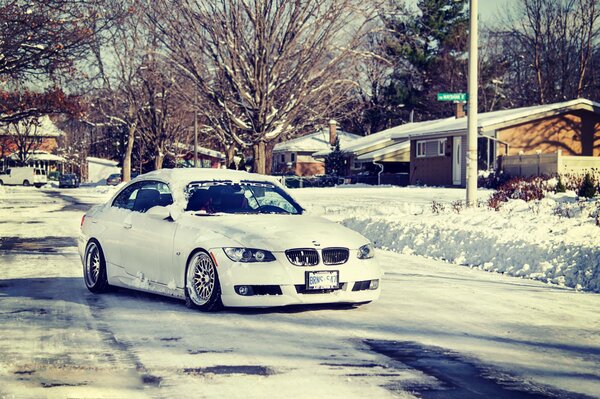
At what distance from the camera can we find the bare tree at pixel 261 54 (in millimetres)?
28984

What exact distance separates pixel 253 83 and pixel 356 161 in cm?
4340

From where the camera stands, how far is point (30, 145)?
104500mm

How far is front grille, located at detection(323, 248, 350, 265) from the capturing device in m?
9.48

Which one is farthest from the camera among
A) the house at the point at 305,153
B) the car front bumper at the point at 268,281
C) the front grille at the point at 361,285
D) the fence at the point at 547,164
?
the house at the point at 305,153

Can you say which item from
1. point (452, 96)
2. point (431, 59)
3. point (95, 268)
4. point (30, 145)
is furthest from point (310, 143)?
point (95, 268)

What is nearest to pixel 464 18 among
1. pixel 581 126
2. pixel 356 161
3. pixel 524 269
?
pixel 356 161

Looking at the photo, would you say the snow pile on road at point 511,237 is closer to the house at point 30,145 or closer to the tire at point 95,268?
the tire at point 95,268

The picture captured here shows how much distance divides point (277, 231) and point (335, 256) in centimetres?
68

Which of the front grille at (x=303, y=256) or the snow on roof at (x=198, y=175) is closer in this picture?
the front grille at (x=303, y=256)

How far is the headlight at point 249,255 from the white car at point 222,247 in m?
0.01

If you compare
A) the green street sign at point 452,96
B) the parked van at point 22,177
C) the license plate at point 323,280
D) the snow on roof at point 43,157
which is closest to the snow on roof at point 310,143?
the parked van at point 22,177

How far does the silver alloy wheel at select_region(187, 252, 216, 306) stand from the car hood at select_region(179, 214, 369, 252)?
0.36 metres

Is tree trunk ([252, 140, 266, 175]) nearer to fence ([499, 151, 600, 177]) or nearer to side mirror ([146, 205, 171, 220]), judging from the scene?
fence ([499, 151, 600, 177])

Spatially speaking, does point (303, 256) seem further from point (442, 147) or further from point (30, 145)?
point (30, 145)
